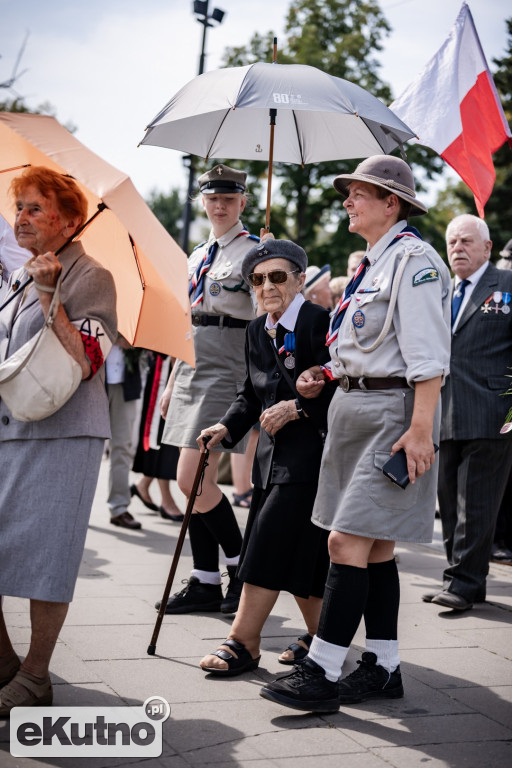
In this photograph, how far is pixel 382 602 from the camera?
13.8 ft

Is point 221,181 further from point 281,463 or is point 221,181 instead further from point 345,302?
point 281,463

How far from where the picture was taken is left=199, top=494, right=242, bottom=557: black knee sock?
217 inches

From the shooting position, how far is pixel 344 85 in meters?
5.15

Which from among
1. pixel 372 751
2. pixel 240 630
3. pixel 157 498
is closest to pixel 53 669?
pixel 240 630

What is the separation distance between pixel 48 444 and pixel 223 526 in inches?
78.9

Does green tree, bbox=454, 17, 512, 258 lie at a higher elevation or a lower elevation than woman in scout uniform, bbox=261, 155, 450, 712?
higher

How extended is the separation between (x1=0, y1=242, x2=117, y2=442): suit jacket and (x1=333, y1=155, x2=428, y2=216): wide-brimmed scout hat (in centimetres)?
116

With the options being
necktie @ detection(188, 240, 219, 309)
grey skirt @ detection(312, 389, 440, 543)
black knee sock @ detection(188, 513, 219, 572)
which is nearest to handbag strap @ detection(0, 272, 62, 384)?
grey skirt @ detection(312, 389, 440, 543)

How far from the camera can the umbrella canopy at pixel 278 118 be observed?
493 centimetres

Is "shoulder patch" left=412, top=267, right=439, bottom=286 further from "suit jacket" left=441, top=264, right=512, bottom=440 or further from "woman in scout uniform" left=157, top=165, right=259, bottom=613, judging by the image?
"suit jacket" left=441, top=264, right=512, bottom=440

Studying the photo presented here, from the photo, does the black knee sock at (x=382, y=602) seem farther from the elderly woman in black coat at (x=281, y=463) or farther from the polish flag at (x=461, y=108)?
the polish flag at (x=461, y=108)

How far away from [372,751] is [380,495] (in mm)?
967

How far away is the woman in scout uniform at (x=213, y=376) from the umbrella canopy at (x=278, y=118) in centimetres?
39

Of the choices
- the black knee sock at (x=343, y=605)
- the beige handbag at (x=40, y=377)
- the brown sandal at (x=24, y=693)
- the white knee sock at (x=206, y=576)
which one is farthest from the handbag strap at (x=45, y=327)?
the white knee sock at (x=206, y=576)
